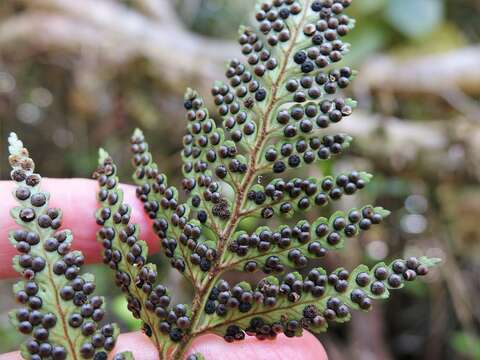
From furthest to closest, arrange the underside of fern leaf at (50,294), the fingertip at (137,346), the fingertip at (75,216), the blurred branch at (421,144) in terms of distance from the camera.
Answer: the blurred branch at (421,144) → the fingertip at (75,216) → the fingertip at (137,346) → the underside of fern leaf at (50,294)

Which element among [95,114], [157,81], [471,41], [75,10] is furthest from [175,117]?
[471,41]

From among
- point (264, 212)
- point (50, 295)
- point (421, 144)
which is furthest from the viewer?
point (421, 144)

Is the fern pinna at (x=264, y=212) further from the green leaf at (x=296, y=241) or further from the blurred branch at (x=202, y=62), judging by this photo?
the blurred branch at (x=202, y=62)

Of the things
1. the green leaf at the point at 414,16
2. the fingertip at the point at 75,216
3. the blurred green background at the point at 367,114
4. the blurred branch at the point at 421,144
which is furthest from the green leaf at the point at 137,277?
the green leaf at the point at 414,16

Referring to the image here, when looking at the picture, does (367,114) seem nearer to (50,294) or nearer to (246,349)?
(246,349)

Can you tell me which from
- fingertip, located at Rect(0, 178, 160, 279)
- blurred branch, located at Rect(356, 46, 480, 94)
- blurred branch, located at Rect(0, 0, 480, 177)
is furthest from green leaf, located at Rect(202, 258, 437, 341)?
blurred branch, located at Rect(356, 46, 480, 94)

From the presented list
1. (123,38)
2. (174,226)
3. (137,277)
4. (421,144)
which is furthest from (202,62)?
(137,277)
